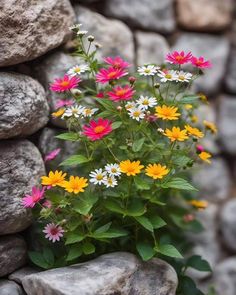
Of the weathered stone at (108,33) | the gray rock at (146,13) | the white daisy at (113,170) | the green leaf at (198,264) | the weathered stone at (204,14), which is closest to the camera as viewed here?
the white daisy at (113,170)

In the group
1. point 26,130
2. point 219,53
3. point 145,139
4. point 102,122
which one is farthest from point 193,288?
point 219,53

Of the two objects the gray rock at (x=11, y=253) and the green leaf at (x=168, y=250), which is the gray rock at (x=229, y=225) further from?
the gray rock at (x=11, y=253)

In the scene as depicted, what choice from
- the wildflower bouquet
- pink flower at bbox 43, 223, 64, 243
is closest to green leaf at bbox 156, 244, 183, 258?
the wildflower bouquet

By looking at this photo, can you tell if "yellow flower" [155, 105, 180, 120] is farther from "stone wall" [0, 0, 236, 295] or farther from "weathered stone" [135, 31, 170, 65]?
"weathered stone" [135, 31, 170, 65]

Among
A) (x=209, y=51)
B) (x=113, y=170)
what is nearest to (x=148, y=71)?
(x=113, y=170)

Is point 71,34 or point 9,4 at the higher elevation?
point 9,4

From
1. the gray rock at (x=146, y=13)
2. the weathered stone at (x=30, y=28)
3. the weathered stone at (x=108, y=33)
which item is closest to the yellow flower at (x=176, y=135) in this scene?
the weathered stone at (x=30, y=28)

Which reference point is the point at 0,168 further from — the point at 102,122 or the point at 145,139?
the point at 145,139
